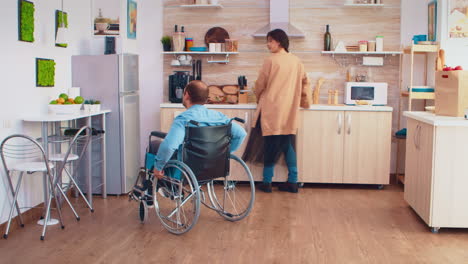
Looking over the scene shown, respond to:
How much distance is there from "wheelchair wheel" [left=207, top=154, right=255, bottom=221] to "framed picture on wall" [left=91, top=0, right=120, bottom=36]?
72.8 inches

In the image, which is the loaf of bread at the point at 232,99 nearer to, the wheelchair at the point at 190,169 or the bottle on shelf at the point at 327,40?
the bottle on shelf at the point at 327,40

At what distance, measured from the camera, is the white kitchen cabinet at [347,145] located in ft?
18.9

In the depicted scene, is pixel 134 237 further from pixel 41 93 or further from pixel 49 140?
pixel 41 93

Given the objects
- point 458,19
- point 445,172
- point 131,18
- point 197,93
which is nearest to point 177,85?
point 131,18

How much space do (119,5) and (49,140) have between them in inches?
74.5

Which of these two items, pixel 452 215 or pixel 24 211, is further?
pixel 24 211

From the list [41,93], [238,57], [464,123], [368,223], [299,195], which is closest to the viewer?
[464,123]

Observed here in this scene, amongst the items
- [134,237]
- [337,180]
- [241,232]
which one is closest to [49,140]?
[134,237]

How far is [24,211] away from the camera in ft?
14.8

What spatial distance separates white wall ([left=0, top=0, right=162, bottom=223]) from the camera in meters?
4.26

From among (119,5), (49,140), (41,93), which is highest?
(119,5)


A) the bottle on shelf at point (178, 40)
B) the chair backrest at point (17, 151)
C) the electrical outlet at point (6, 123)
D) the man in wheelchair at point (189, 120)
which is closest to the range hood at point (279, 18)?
the bottle on shelf at point (178, 40)

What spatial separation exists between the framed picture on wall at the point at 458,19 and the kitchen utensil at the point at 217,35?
2.35m

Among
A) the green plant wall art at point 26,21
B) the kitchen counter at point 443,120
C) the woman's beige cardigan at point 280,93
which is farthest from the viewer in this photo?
the woman's beige cardigan at point 280,93
